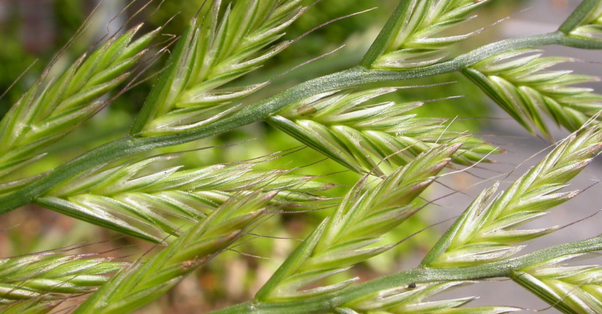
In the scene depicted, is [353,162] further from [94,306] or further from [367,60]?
[94,306]

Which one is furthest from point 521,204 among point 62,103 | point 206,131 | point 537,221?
point 537,221

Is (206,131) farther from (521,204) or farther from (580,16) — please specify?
(580,16)

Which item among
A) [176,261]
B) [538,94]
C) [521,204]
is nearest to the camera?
[176,261]

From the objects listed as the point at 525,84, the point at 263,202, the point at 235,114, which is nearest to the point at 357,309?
the point at 263,202

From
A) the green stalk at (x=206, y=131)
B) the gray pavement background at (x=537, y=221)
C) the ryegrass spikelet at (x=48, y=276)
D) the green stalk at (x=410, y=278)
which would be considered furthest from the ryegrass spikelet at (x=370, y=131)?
the gray pavement background at (x=537, y=221)

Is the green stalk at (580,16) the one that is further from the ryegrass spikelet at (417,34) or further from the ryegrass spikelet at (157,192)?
the ryegrass spikelet at (157,192)
